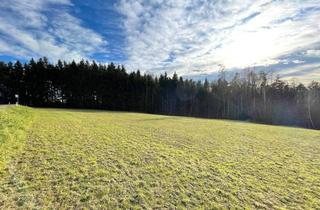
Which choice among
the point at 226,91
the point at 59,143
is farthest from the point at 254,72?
the point at 59,143

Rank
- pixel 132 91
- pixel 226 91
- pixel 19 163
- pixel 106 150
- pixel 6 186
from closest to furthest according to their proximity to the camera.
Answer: pixel 6 186 < pixel 19 163 < pixel 106 150 < pixel 132 91 < pixel 226 91

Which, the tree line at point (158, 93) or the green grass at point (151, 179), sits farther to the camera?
the tree line at point (158, 93)

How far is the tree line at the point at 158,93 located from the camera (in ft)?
146

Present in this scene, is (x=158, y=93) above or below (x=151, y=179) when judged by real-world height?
above

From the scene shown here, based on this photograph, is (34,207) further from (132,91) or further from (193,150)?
(132,91)

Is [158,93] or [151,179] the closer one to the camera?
[151,179]

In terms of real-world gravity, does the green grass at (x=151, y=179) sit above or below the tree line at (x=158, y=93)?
below

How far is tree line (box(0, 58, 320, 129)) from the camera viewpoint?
44594mm

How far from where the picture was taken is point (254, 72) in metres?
49.6

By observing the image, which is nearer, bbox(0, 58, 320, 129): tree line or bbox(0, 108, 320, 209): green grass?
bbox(0, 108, 320, 209): green grass

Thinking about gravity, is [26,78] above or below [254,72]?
below

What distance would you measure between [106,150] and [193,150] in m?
4.26

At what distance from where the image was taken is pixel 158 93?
5288 cm

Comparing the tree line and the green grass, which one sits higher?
the tree line
